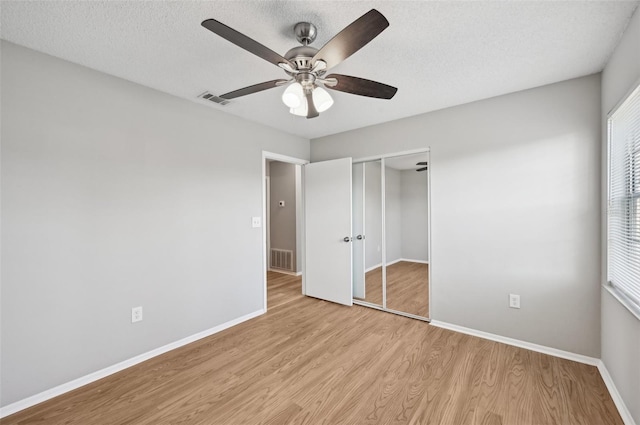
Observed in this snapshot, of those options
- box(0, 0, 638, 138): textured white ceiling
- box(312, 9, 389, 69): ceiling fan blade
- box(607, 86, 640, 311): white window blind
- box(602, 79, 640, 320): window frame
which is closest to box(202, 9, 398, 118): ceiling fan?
box(312, 9, 389, 69): ceiling fan blade

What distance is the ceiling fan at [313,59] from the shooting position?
1.19m

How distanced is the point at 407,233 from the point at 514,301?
4.12 ft

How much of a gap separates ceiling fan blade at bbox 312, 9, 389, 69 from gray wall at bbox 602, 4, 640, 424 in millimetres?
1557

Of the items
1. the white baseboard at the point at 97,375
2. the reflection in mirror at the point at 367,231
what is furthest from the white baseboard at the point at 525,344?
the white baseboard at the point at 97,375

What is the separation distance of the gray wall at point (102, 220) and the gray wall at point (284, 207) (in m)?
2.33

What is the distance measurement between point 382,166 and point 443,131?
2.63 ft

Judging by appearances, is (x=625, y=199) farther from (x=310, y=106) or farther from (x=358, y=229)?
(x=358, y=229)

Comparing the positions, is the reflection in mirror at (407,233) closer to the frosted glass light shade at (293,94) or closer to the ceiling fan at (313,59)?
the ceiling fan at (313,59)

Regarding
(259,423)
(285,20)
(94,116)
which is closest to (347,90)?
(285,20)

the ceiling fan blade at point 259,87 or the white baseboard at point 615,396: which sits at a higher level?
the ceiling fan blade at point 259,87

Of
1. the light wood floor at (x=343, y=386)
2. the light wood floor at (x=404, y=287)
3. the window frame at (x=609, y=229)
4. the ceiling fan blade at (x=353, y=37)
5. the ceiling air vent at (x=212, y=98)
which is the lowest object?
the light wood floor at (x=343, y=386)

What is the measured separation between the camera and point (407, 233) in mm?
3373

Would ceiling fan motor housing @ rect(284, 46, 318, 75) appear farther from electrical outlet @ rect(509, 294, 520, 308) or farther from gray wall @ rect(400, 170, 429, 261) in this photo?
electrical outlet @ rect(509, 294, 520, 308)

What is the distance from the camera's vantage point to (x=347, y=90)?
1.78 meters
